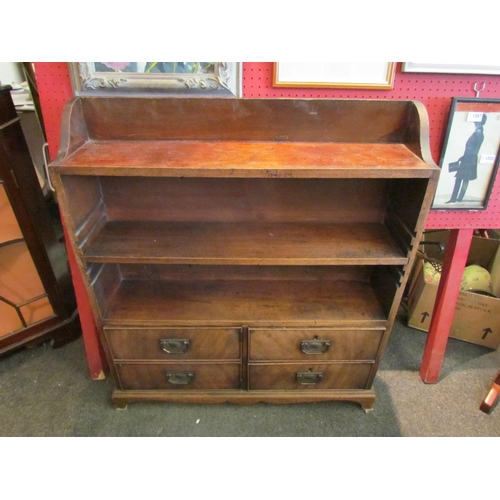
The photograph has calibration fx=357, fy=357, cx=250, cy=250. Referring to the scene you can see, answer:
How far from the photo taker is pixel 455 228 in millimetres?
1520

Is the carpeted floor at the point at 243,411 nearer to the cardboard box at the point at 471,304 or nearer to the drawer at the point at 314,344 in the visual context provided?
the cardboard box at the point at 471,304

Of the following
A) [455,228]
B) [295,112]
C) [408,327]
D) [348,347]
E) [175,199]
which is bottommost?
[408,327]

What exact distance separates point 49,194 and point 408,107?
2642 millimetres

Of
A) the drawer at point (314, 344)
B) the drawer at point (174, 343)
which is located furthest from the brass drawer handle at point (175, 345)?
the drawer at point (314, 344)

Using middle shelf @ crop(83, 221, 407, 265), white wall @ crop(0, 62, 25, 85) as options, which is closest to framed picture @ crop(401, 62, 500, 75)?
middle shelf @ crop(83, 221, 407, 265)

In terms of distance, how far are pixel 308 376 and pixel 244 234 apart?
693mm

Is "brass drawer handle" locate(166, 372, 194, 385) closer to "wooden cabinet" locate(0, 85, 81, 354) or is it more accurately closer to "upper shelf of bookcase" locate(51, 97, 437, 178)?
"wooden cabinet" locate(0, 85, 81, 354)

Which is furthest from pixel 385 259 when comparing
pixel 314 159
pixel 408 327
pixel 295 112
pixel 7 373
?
pixel 7 373

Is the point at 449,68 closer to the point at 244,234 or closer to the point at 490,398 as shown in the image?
the point at 244,234

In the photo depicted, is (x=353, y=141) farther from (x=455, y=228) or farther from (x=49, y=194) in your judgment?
(x=49, y=194)

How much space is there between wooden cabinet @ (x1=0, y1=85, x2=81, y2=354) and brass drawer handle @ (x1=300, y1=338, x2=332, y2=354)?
1282mm

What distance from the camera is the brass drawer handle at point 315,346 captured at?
146 centimetres

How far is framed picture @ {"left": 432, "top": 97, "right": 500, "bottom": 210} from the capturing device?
131cm

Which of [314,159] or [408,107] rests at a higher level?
[408,107]
